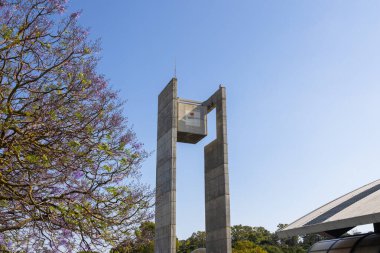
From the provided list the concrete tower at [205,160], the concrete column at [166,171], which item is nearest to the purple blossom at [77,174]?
the concrete column at [166,171]

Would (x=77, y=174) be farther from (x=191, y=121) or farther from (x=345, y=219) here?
(x=191, y=121)

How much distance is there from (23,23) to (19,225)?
14.5 feet

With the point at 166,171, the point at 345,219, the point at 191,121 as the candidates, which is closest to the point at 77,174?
the point at 345,219

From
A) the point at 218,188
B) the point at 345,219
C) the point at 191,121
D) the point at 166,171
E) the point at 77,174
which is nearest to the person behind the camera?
the point at 77,174

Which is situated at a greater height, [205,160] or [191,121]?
[191,121]

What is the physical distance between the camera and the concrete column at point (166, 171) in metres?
27.0

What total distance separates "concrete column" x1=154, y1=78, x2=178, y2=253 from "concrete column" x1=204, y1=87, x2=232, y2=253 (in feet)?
10.8

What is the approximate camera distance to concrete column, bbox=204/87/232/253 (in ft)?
90.5

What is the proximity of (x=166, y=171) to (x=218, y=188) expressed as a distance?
12.9 ft

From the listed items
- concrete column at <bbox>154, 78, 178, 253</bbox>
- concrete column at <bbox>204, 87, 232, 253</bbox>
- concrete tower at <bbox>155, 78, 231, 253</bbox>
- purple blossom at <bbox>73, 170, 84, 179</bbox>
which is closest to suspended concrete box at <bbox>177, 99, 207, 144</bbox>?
concrete tower at <bbox>155, 78, 231, 253</bbox>

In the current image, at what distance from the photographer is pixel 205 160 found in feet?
104

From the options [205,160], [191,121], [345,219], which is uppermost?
[191,121]

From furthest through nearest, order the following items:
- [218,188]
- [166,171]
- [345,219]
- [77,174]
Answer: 1. [166,171]
2. [218,188]
3. [345,219]
4. [77,174]

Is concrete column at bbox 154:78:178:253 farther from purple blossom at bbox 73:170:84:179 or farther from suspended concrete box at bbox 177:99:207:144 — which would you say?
purple blossom at bbox 73:170:84:179
